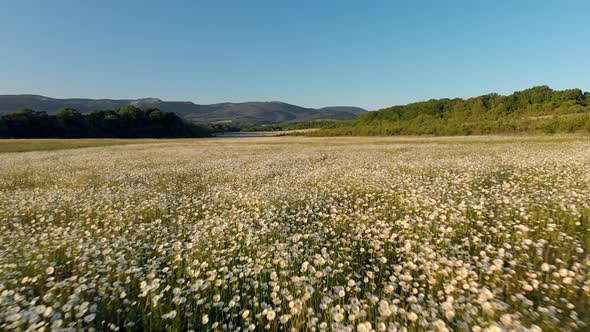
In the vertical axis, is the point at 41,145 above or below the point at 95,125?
below

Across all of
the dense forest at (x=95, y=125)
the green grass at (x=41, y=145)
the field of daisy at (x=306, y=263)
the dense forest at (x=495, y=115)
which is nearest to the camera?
the field of daisy at (x=306, y=263)

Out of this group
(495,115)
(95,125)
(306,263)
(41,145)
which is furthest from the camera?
(95,125)

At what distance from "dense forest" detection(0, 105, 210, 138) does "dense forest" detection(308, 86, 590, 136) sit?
58.6 meters

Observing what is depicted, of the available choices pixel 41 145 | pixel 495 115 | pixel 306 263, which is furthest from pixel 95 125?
pixel 495 115

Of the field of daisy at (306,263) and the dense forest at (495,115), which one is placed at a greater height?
the dense forest at (495,115)

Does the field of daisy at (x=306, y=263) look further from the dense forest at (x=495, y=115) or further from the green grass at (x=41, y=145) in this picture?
the dense forest at (x=495, y=115)

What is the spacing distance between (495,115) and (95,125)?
4765 inches

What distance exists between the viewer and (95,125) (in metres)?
86.6

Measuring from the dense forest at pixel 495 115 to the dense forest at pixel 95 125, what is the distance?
5858 centimetres

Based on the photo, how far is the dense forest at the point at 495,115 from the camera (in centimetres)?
4488

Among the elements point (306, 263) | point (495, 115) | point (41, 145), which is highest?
point (495, 115)

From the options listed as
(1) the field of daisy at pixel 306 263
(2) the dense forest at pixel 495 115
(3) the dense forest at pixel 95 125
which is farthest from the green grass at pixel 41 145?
(2) the dense forest at pixel 495 115

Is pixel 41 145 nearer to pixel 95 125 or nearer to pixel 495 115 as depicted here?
pixel 95 125

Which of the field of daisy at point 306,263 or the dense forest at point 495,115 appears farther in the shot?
the dense forest at point 495,115
